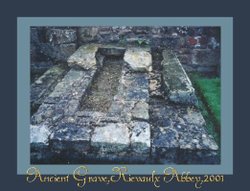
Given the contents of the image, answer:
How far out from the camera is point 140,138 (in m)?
4.02

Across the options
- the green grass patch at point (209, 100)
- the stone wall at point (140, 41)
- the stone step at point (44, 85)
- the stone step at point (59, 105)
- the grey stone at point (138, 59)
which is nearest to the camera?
the stone step at point (59, 105)

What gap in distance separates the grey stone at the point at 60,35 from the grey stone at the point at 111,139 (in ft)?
11.1

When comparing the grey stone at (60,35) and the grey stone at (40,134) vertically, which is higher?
the grey stone at (60,35)

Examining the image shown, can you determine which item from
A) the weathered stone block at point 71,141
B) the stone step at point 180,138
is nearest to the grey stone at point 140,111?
the stone step at point 180,138

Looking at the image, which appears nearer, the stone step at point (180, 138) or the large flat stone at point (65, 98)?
the stone step at point (180, 138)

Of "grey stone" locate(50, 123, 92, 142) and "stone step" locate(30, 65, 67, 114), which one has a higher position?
"stone step" locate(30, 65, 67, 114)

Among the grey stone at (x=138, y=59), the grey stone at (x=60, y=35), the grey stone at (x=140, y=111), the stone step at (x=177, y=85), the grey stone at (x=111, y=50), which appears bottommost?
the grey stone at (x=140, y=111)

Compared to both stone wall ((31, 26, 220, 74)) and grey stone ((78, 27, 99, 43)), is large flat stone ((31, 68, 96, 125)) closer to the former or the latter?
stone wall ((31, 26, 220, 74))

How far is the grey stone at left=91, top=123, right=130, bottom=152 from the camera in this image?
397 centimetres

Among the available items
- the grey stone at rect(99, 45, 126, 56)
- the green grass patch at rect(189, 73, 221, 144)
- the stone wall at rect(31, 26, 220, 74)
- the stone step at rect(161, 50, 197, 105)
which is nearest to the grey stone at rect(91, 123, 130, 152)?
the stone step at rect(161, 50, 197, 105)

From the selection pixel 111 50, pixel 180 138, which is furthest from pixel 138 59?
pixel 180 138

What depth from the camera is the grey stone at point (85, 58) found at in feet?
19.9

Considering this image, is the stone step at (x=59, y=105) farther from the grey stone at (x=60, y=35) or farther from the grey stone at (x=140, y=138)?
the grey stone at (x=60, y=35)

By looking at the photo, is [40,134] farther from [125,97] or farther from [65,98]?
[125,97]
